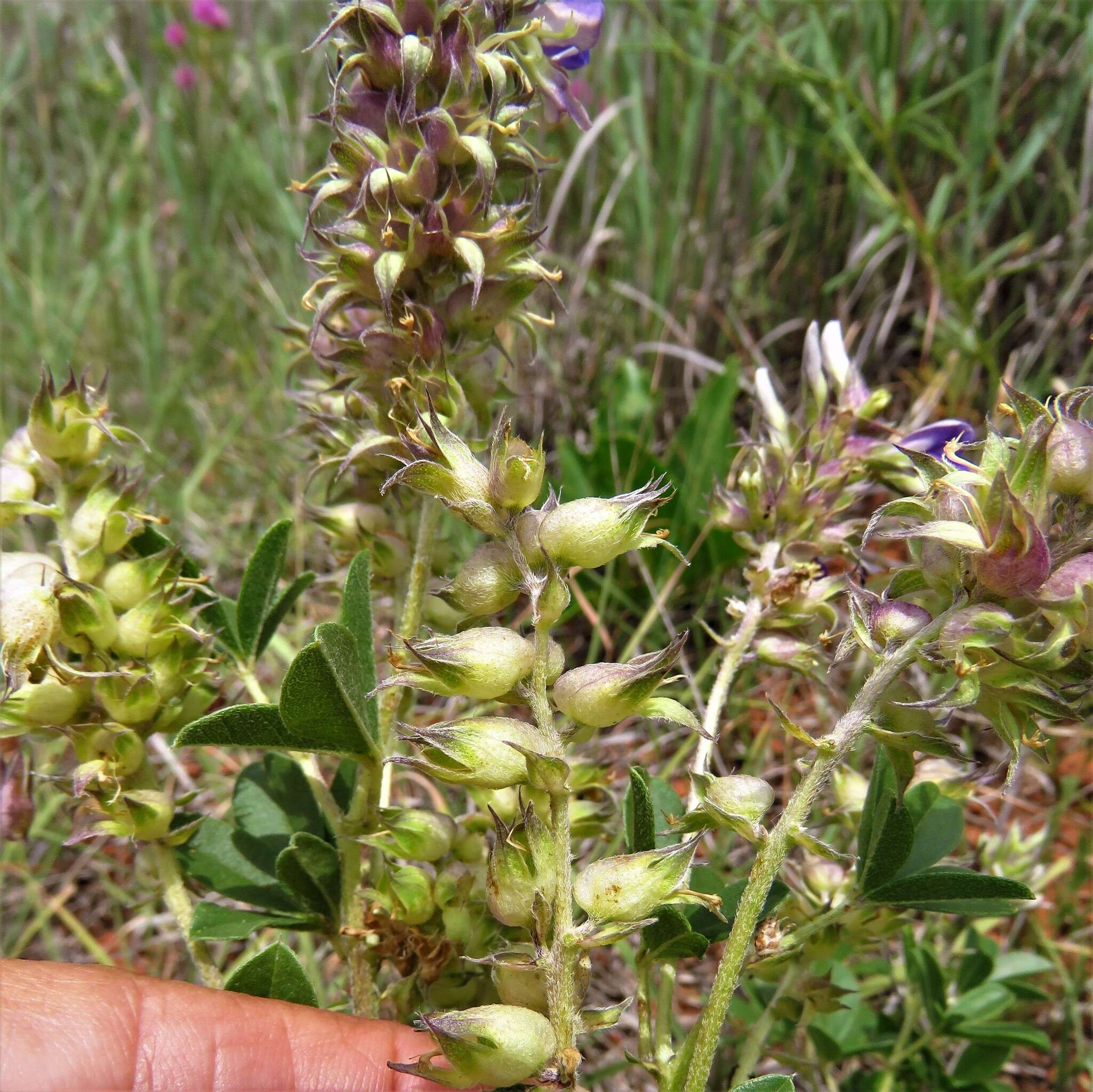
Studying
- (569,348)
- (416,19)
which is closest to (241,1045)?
(416,19)

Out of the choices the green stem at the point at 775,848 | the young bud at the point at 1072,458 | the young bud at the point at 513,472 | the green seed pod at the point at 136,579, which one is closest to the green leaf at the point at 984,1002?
the green stem at the point at 775,848

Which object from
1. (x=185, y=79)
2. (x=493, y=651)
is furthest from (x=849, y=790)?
(x=185, y=79)

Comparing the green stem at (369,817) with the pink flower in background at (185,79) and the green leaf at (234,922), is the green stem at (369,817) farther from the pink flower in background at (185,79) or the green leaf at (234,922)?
the pink flower in background at (185,79)

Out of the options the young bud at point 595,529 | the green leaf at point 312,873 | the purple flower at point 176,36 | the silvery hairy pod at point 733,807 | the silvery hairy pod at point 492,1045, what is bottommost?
the green leaf at point 312,873

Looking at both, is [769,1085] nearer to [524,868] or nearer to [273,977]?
[524,868]

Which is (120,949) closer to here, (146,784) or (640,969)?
(146,784)

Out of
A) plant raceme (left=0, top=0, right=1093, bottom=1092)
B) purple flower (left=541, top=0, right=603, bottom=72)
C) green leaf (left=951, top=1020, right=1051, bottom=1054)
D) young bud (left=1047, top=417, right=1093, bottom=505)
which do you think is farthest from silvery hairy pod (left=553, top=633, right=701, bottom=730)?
green leaf (left=951, top=1020, right=1051, bottom=1054)
